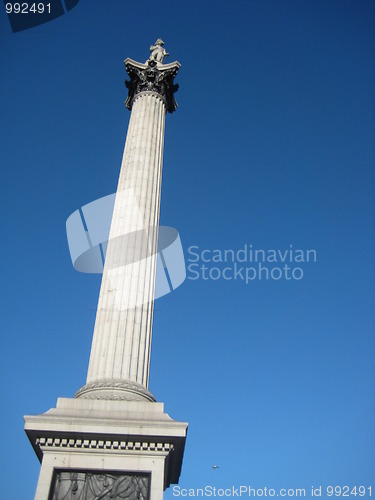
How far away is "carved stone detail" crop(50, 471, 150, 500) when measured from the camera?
13562 millimetres

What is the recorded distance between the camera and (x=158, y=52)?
1150 inches

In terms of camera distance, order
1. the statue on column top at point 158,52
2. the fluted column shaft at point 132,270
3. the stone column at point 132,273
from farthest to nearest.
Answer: the statue on column top at point 158,52 → the fluted column shaft at point 132,270 → the stone column at point 132,273

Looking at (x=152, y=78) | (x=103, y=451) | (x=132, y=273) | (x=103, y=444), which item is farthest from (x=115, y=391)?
(x=152, y=78)

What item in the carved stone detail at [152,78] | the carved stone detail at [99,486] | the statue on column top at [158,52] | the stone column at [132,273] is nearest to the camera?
the carved stone detail at [99,486]

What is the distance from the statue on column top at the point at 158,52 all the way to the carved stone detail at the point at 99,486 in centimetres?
2239

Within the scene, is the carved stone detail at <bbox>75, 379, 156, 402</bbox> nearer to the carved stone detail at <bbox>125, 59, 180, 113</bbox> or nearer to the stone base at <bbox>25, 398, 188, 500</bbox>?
the stone base at <bbox>25, 398, 188, 500</bbox>

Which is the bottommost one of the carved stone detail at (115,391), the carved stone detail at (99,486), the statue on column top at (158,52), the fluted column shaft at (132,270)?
the carved stone detail at (99,486)

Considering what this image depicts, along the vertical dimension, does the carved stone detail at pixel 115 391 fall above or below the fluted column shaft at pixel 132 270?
below

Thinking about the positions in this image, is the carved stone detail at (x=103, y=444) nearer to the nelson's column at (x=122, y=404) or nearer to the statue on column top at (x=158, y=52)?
the nelson's column at (x=122, y=404)

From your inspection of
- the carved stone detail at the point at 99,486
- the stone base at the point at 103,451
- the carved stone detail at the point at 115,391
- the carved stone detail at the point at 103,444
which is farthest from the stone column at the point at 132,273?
the carved stone detail at the point at 99,486

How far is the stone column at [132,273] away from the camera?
54.4 ft

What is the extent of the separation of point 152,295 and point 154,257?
5.77 ft

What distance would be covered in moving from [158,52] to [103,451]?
2302 centimetres

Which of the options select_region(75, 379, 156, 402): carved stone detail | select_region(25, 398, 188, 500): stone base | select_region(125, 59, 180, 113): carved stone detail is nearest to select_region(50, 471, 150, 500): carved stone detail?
select_region(25, 398, 188, 500): stone base
